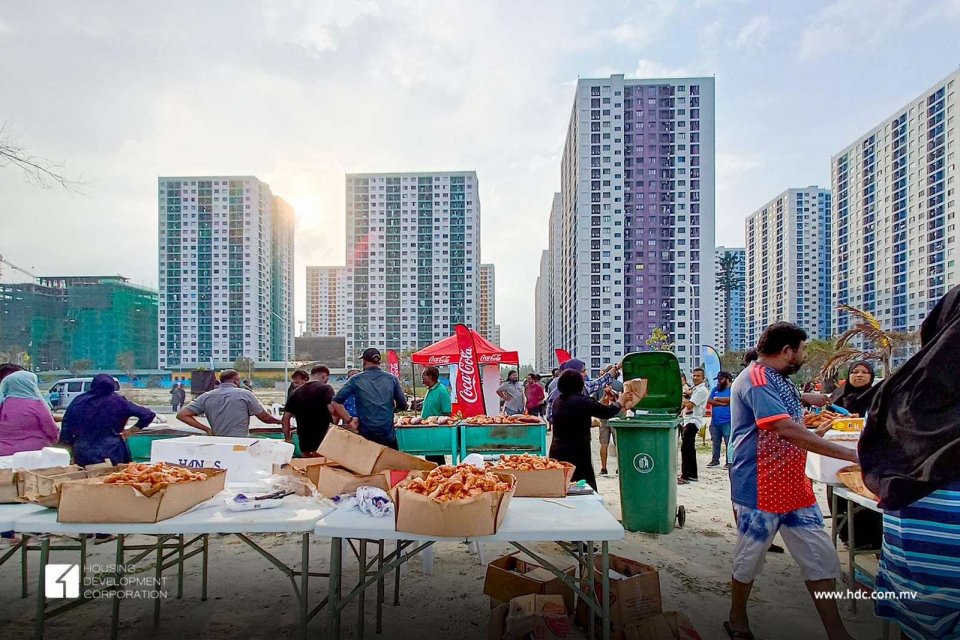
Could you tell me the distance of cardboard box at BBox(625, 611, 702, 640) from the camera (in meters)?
2.92

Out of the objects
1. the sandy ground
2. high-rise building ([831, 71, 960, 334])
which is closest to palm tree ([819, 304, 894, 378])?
the sandy ground

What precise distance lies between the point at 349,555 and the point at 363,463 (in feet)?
7.16

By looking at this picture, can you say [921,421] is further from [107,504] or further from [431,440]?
[431,440]

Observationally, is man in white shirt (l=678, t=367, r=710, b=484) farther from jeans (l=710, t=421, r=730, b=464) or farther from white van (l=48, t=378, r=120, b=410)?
white van (l=48, t=378, r=120, b=410)

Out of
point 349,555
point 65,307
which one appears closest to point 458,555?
point 349,555

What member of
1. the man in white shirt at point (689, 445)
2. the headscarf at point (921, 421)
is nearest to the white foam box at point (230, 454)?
the headscarf at point (921, 421)

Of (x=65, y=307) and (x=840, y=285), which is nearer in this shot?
Result: (x=65, y=307)

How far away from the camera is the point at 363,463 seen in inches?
131

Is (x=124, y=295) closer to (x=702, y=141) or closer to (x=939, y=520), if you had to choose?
(x=702, y=141)

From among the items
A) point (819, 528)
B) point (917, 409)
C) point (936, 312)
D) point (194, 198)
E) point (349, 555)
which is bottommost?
point (349, 555)

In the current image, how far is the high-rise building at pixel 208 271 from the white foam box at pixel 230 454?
8103 cm

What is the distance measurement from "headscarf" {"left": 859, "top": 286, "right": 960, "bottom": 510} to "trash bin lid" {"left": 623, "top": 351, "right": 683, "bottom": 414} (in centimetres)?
402

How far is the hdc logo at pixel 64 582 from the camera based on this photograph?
3.51 m

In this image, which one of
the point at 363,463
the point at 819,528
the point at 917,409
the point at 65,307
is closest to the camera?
the point at 917,409
